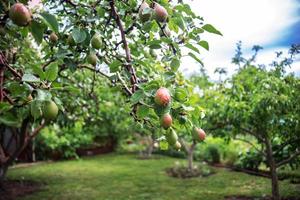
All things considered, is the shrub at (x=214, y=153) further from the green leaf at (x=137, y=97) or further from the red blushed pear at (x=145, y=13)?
the green leaf at (x=137, y=97)

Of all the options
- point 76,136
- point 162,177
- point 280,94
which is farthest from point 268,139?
point 76,136

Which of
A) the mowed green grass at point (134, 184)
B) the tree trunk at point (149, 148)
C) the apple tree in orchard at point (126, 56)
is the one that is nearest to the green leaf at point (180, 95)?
the apple tree in orchard at point (126, 56)

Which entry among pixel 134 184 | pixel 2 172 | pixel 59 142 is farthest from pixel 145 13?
pixel 59 142

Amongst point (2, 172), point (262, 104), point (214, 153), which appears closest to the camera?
point (262, 104)

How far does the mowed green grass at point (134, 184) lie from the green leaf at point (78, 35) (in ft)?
14.0

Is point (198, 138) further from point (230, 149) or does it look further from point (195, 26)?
point (230, 149)

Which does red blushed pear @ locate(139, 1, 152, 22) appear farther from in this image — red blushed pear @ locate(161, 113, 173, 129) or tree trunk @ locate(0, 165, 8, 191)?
tree trunk @ locate(0, 165, 8, 191)

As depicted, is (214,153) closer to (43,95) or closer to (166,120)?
(166,120)

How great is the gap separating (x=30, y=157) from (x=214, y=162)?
5538 millimetres

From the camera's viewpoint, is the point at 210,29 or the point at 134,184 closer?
the point at 210,29

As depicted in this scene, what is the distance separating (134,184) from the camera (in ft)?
22.3

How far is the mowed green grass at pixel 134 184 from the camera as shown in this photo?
18.9 feet

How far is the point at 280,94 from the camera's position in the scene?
4059mm

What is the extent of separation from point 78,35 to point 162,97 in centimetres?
55
